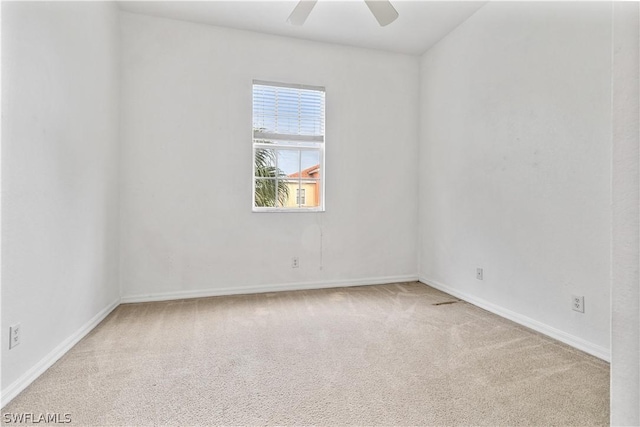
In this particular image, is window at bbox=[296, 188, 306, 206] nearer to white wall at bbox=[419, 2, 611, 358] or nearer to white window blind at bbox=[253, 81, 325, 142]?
white window blind at bbox=[253, 81, 325, 142]

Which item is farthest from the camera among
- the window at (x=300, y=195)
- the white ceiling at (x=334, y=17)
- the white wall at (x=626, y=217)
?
the window at (x=300, y=195)

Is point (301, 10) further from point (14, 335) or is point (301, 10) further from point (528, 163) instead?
point (14, 335)

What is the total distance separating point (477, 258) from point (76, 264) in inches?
130

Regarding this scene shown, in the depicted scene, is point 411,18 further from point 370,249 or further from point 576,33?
point 370,249

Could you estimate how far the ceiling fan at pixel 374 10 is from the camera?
6.61 feet

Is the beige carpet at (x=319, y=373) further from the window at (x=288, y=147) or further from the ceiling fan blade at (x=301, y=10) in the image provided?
the ceiling fan blade at (x=301, y=10)

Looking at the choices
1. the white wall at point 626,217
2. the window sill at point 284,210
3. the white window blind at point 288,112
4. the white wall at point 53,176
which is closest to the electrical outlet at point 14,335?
the white wall at point 53,176

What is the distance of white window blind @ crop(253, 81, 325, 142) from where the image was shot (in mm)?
3484

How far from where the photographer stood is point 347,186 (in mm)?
3730

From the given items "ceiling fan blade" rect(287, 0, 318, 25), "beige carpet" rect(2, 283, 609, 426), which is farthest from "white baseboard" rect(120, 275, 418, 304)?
"ceiling fan blade" rect(287, 0, 318, 25)

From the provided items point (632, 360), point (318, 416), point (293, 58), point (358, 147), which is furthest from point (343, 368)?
point (293, 58)

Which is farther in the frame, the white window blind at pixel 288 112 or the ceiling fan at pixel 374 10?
the white window blind at pixel 288 112

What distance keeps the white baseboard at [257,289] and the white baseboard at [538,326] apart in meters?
0.67

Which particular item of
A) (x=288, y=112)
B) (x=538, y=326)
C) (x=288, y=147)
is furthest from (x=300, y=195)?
(x=538, y=326)
